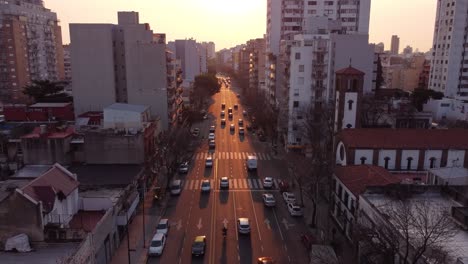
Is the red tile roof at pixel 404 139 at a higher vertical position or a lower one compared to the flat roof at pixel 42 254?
higher

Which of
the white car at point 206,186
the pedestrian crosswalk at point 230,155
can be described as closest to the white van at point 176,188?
the white car at point 206,186

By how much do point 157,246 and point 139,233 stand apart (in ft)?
13.2

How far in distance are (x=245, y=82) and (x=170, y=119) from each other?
79799mm

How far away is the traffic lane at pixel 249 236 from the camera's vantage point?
29922 millimetres

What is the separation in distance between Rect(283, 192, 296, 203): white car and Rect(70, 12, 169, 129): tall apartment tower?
26.7 meters

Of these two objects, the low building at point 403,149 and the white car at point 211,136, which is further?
the white car at point 211,136

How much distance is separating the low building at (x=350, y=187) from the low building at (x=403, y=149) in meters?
3.71

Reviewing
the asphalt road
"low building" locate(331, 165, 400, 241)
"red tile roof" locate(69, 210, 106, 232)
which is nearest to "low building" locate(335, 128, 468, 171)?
"low building" locate(331, 165, 400, 241)

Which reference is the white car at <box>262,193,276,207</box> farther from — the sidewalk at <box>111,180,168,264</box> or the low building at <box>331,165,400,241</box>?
the sidewalk at <box>111,180,168,264</box>

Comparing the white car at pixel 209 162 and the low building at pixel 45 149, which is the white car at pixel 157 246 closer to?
the low building at pixel 45 149

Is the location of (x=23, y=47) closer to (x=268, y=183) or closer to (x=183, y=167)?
(x=183, y=167)

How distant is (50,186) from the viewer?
1064 inches

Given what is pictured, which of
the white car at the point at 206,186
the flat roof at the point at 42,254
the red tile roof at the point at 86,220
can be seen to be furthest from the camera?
the white car at the point at 206,186

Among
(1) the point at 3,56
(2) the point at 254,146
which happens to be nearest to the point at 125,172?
(2) the point at 254,146
